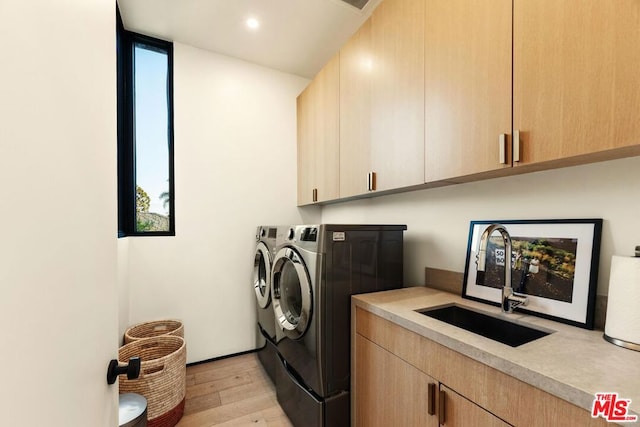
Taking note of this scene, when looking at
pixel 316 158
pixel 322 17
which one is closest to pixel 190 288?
pixel 316 158

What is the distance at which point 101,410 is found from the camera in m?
0.61

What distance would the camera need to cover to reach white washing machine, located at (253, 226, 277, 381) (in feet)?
6.94

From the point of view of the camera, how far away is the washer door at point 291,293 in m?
1.51

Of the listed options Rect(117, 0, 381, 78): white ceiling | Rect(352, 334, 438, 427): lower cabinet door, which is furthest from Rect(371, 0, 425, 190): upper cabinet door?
Rect(352, 334, 438, 427): lower cabinet door

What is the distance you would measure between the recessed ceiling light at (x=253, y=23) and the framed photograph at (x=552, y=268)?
2.21m

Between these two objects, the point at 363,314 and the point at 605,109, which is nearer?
the point at 605,109

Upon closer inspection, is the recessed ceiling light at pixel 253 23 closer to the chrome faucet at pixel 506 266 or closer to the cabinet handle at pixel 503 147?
the cabinet handle at pixel 503 147

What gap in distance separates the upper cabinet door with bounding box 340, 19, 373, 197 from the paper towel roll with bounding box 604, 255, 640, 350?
1.16 metres

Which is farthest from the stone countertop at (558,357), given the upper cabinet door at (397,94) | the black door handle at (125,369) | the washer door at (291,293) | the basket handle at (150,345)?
the basket handle at (150,345)

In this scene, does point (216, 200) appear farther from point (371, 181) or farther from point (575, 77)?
point (575, 77)

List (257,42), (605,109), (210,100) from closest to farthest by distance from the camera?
(605,109)
(257,42)
(210,100)

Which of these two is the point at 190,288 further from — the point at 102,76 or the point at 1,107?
the point at 1,107

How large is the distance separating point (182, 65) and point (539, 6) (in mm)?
2536

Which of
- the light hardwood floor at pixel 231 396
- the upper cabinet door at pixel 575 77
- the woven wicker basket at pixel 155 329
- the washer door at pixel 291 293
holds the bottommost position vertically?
the light hardwood floor at pixel 231 396
